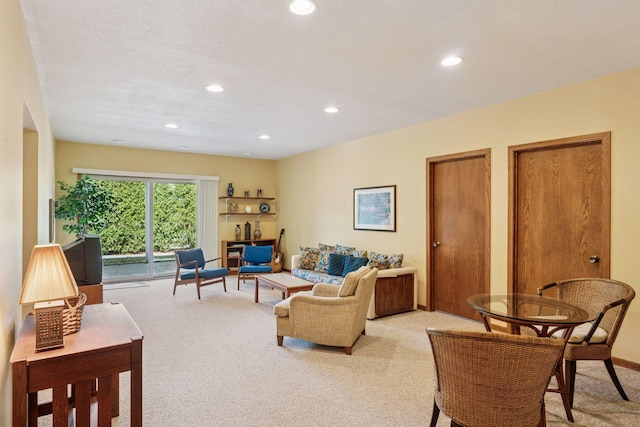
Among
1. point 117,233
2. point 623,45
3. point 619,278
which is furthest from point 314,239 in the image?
point 623,45

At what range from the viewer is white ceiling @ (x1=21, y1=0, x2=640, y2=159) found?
2.20m

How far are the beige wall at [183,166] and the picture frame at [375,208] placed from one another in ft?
9.44

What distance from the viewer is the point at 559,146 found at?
3605 millimetres

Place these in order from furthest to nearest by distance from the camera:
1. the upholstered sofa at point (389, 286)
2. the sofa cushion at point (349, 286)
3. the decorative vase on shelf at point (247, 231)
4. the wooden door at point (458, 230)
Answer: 1. the decorative vase on shelf at point (247, 231)
2. the upholstered sofa at point (389, 286)
3. the wooden door at point (458, 230)
4. the sofa cushion at point (349, 286)

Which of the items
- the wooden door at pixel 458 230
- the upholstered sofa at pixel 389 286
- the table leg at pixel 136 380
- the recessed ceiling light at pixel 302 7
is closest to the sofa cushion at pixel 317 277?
the upholstered sofa at pixel 389 286

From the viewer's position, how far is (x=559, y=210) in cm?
363

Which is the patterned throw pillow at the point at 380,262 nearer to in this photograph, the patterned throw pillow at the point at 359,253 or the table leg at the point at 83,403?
the patterned throw pillow at the point at 359,253

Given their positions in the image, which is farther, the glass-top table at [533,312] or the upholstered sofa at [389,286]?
the upholstered sofa at [389,286]

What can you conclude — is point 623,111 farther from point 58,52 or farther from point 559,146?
point 58,52

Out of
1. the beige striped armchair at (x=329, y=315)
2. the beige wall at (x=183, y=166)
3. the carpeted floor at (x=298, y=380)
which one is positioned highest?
the beige wall at (x=183, y=166)

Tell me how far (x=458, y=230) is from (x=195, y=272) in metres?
3.91

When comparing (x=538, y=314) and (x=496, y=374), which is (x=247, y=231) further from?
(x=496, y=374)

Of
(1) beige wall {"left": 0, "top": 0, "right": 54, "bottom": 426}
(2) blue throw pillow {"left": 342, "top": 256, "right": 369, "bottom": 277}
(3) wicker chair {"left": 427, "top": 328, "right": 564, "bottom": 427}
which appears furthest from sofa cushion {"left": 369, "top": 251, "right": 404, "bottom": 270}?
(1) beige wall {"left": 0, "top": 0, "right": 54, "bottom": 426}

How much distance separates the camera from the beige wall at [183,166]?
6.34m
